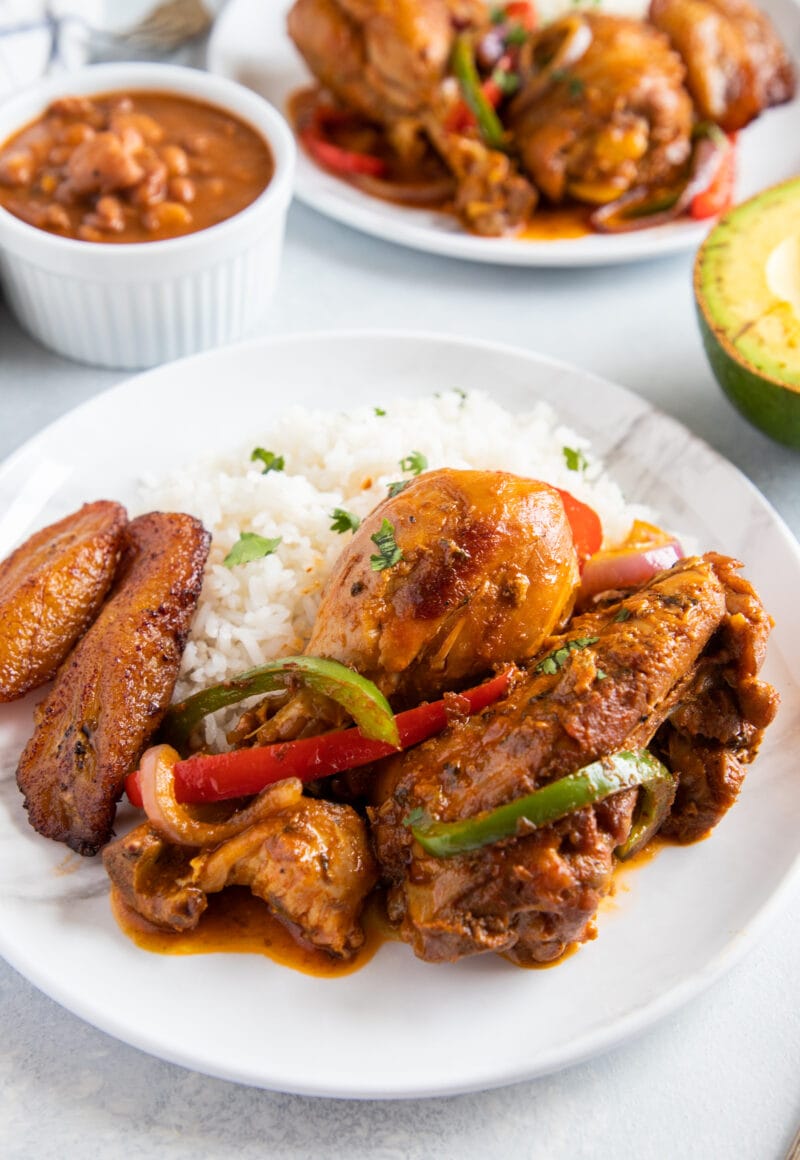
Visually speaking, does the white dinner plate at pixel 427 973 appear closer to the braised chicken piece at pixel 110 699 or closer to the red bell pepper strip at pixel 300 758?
the braised chicken piece at pixel 110 699

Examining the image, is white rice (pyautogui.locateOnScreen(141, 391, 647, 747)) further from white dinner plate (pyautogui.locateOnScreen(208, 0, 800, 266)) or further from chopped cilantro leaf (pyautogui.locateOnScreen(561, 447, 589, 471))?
white dinner plate (pyautogui.locateOnScreen(208, 0, 800, 266))

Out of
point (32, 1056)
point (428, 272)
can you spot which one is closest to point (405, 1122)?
point (32, 1056)

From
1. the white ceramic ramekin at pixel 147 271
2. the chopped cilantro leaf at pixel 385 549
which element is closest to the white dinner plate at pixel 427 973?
the chopped cilantro leaf at pixel 385 549

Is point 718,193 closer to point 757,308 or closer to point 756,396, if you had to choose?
point 757,308

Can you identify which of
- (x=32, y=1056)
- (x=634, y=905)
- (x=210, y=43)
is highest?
(x=210, y=43)

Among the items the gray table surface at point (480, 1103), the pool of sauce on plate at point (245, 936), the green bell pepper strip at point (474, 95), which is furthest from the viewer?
the green bell pepper strip at point (474, 95)

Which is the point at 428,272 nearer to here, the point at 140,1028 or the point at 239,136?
the point at 239,136

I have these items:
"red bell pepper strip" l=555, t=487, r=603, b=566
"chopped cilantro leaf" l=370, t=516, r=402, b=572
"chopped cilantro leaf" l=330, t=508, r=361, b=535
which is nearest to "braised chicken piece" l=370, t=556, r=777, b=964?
"chopped cilantro leaf" l=370, t=516, r=402, b=572
